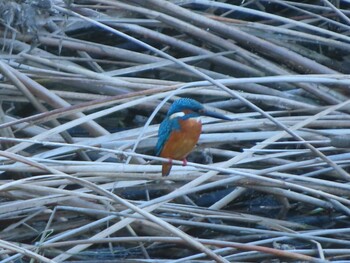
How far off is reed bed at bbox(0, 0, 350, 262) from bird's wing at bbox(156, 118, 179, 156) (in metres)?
0.07

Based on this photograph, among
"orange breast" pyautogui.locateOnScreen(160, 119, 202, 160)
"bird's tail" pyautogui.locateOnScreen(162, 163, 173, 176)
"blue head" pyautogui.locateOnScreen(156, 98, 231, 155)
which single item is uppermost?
"blue head" pyautogui.locateOnScreen(156, 98, 231, 155)

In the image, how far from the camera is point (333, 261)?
300cm

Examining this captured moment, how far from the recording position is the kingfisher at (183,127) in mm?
3061

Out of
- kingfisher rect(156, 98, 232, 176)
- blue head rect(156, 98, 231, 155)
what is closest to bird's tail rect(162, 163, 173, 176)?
kingfisher rect(156, 98, 232, 176)

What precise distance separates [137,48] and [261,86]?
1.64 feet

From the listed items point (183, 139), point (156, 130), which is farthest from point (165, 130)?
point (156, 130)

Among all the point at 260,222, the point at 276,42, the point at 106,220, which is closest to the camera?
the point at 106,220

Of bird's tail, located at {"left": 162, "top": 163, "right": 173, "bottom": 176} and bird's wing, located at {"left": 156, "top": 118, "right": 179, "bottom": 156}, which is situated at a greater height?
bird's wing, located at {"left": 156, "top": 118, "right": 179, "bottom": 156}

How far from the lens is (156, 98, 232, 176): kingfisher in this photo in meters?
3.06

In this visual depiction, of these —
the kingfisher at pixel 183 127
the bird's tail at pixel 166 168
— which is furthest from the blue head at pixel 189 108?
the bird's tail at pixel 166 168

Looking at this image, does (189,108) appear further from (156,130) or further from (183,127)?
(156,130)

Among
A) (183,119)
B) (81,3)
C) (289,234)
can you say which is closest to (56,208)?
(183,119)

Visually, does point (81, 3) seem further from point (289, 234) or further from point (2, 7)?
point (289, 234)

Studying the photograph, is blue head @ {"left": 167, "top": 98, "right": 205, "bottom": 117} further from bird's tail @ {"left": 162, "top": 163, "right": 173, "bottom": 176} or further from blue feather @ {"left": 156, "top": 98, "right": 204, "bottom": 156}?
bird's tail @ {"left": 162, "top": 163, "right": 173, "bottom": 176}
